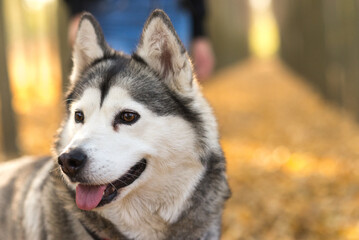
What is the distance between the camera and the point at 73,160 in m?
2.27

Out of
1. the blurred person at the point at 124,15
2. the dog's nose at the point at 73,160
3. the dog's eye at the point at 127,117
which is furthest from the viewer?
the blurred person at the point at 124,15

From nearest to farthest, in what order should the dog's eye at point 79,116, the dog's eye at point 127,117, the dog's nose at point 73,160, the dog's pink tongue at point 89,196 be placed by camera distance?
the dog's nose at point 73,160
the dog's pink tongue at point 89,196
the dog's eye at point 127,117
the dog's eye at point 79,116

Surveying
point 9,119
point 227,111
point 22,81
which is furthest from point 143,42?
point 22,81

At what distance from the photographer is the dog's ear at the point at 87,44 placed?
9.02 feet

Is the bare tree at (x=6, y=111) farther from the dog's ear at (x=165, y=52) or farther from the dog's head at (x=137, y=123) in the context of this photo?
the dog's ear at (x=165, y=52)

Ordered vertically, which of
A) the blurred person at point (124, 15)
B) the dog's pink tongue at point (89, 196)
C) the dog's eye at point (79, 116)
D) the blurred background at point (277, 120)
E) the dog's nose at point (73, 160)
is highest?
the blurred person at point (124, 15)

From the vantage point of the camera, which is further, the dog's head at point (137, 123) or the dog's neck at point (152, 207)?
the dog's neck at point (152, 207)

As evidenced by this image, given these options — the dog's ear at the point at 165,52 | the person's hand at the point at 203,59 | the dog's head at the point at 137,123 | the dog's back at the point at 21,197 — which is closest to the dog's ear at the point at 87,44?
the dog's head at the point at 137,123

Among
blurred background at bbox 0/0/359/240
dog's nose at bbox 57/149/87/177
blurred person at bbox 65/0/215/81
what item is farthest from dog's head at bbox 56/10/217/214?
blurred person at bbox 65/0/215/81

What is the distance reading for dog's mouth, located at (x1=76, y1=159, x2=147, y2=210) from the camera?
7.93ft

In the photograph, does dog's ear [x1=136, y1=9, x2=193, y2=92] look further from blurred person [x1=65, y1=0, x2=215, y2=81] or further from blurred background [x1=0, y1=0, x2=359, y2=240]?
blurred person [x1=65, y1=0, x2=215, y2=81]

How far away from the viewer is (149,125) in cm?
252

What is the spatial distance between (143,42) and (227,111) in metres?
8.22

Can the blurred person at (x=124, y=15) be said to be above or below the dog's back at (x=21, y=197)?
above
